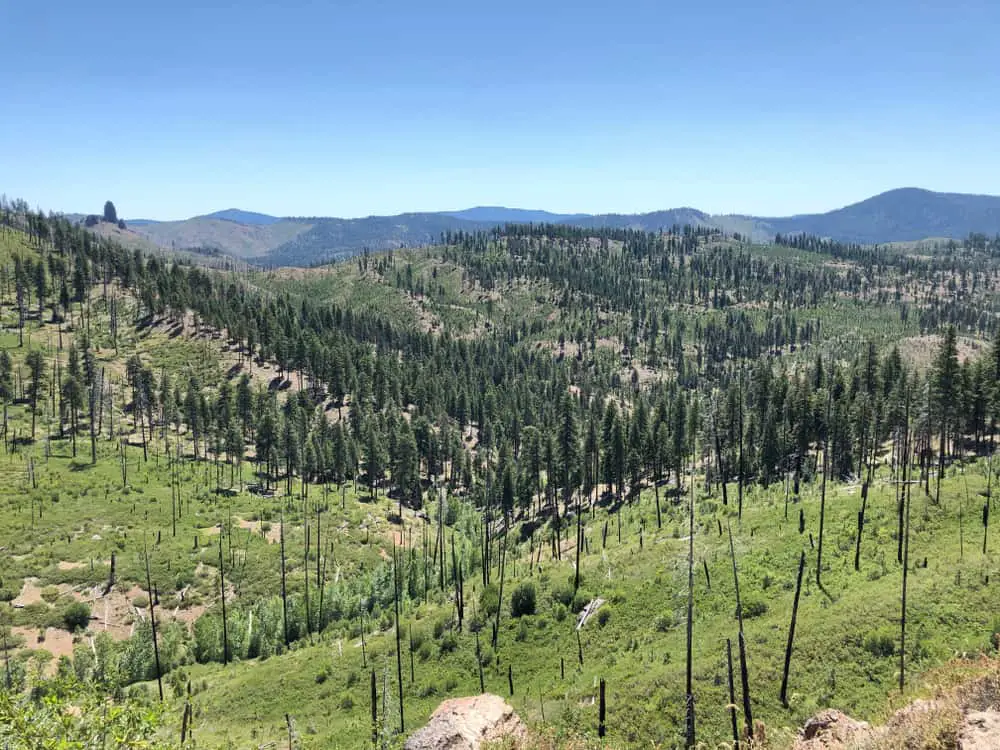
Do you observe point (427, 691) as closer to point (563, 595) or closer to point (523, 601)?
point (523, 601)

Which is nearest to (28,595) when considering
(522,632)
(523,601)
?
(523,601)

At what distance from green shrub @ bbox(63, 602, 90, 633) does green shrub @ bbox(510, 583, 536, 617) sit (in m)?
56.9

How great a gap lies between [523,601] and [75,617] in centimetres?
5876

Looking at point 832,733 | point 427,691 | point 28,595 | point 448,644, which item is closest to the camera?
point 832,733

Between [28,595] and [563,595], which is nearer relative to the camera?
[563,595]

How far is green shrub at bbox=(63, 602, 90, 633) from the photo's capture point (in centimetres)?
7119

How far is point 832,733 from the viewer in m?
22.8

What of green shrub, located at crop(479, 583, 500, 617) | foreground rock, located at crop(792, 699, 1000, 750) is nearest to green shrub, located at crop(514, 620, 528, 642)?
green shrub, located at crop(479, 583, 500, 617)

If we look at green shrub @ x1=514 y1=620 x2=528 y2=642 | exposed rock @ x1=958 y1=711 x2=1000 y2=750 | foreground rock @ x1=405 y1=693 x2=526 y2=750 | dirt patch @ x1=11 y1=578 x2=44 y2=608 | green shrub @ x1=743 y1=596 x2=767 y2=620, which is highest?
exposed rock @ x1=958 y1=711 x2=1000 y2=750

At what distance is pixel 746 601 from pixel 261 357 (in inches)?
7221

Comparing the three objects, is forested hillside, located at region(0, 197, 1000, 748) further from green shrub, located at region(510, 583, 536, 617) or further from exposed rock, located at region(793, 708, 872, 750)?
exposed rock, located at region(793, 708, 872, 750)

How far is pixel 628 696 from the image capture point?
123 feet

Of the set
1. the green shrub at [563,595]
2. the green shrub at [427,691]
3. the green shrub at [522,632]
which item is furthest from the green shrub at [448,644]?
the green shrub at [563,595]

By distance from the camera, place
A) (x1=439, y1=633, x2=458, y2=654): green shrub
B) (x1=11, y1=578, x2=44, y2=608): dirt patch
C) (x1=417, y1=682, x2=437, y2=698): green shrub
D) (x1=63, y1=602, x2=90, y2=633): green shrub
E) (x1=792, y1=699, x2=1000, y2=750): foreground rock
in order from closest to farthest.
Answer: (x1=792, y1=699, x2=1000, y2=750): foreground rock → (x1=417, y1=682, x2=437, y2=698): green shrub → (x1=439, y1=633, x2=458, y2=654): green shrub → (x1=63, y1=602, x2=90, y2=633): green shrub → (x1=11, y1=578, x2=44, y2=608): dirt patch
